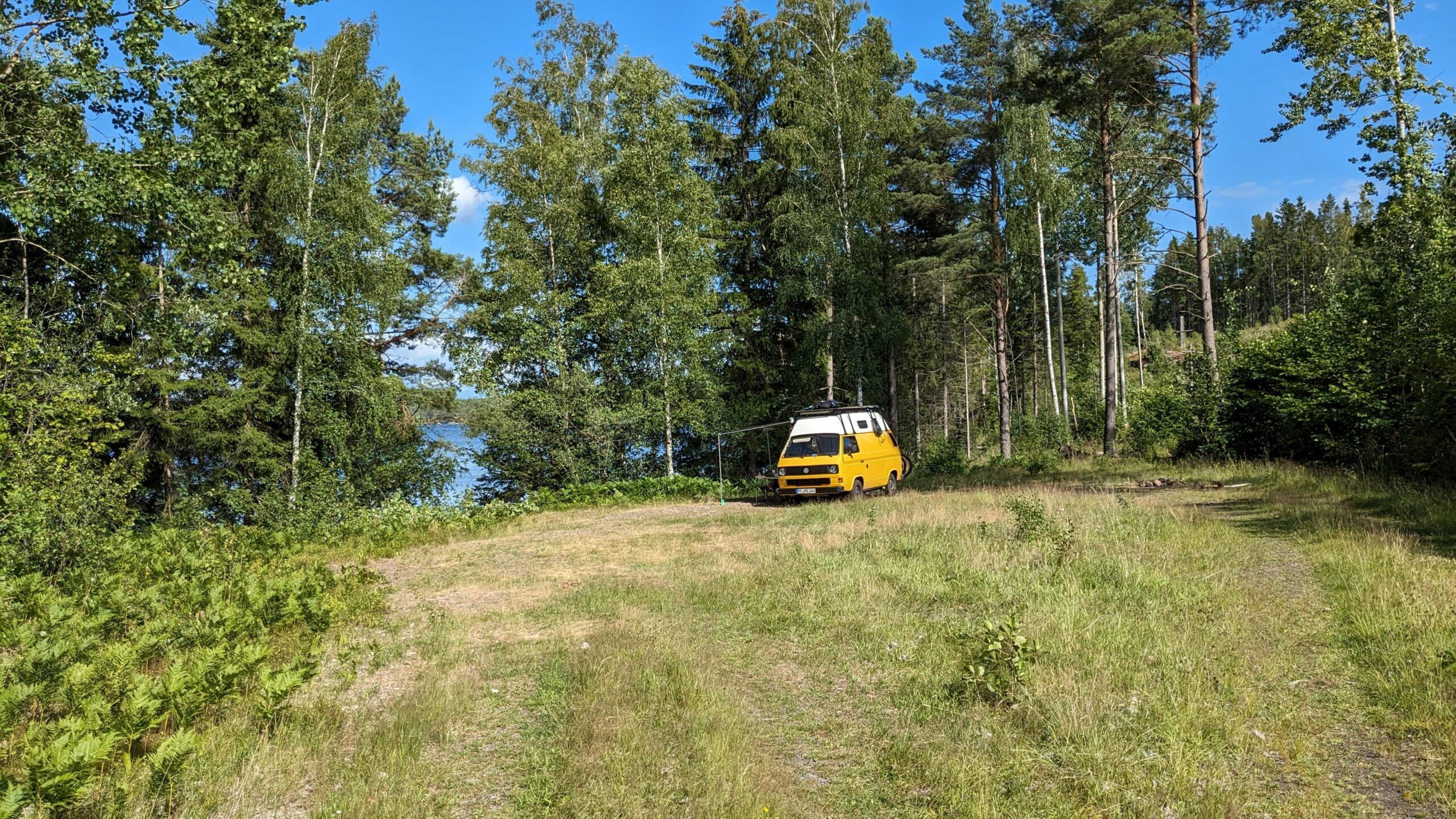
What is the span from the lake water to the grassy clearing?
15427 mm

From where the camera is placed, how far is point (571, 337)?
2302 cm

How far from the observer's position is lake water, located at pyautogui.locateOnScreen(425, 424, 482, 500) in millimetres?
23578

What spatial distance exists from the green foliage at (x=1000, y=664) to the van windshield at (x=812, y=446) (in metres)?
11.8

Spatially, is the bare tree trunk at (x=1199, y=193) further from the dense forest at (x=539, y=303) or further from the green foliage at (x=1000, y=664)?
the green foliage at (x=1000, y=664)

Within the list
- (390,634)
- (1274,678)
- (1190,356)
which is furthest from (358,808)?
(1190,356)

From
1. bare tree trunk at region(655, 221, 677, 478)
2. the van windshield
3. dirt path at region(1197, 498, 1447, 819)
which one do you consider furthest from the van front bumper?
dirt path at region(1197, 498, 1447, 819)

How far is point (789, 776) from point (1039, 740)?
1612 mm

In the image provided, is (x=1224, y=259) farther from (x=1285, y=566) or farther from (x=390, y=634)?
(x=390, y=634)

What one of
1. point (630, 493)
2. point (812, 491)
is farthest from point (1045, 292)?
point (630, 493)

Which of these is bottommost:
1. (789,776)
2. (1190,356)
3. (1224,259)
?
(789,776)

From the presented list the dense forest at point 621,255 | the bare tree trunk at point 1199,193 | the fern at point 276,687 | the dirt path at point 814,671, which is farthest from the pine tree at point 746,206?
the fern at point 276,687

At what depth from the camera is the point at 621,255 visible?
22859mm

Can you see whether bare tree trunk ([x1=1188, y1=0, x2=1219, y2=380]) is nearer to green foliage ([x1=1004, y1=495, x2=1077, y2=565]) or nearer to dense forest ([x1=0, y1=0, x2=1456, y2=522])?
dense forest ([x1=0, y1=0, x2=1456, y2=522])

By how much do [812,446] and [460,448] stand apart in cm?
1375
